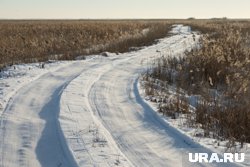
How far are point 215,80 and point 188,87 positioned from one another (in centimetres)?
132

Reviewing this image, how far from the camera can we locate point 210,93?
8.41 metres

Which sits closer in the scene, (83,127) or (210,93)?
(83,127)

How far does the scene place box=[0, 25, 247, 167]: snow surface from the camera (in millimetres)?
5008

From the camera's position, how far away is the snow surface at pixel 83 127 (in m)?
5.01

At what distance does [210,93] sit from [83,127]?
339 cm

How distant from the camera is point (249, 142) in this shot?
606 centimetres

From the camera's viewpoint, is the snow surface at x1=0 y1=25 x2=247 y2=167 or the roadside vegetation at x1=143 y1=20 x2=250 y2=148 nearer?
the snow surface at x1=0 y1=25 x2=247 y2=167

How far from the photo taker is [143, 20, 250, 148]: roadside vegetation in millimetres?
6470

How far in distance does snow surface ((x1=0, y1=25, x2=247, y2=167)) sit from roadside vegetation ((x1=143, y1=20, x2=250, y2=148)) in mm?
530

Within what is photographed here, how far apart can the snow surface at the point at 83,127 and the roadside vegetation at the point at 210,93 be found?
1.74ft

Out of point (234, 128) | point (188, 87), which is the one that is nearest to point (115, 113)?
point (234, 128)

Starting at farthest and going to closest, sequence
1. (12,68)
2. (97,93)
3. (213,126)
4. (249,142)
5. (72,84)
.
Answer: (12,68) < (72,84) < (97,93) < (213,126) < (249,142)

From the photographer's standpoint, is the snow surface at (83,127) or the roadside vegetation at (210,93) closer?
the snow surface at (83,127)

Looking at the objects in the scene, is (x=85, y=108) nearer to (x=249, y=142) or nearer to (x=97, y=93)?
(x=97, y=93)
